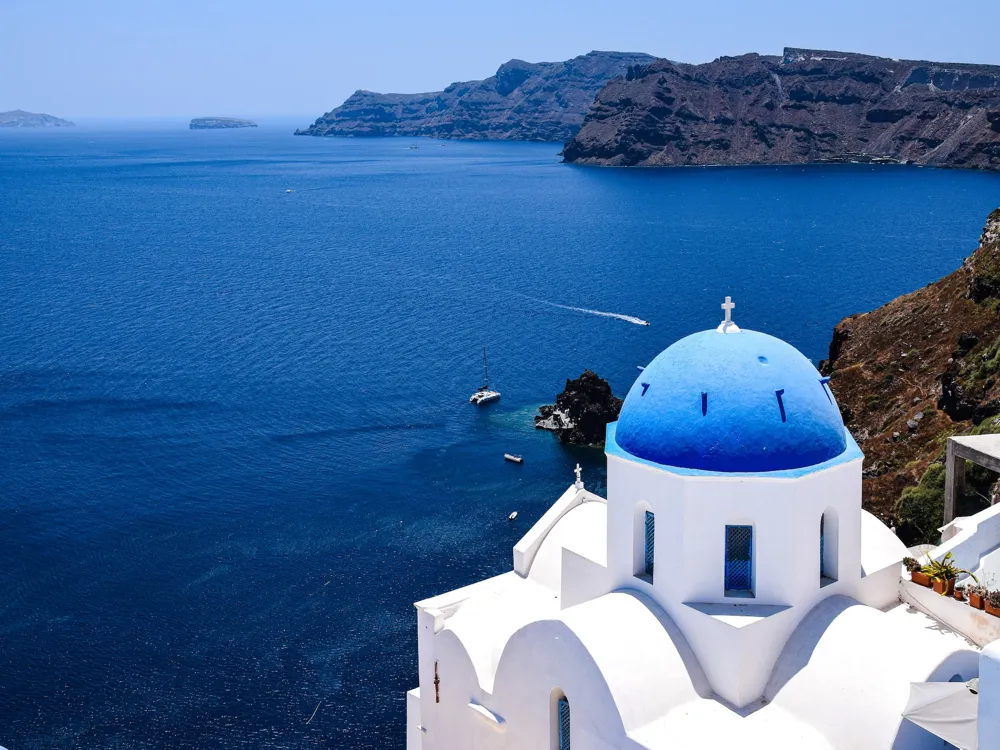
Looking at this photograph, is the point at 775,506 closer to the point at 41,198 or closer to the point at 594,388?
the point at 594,388

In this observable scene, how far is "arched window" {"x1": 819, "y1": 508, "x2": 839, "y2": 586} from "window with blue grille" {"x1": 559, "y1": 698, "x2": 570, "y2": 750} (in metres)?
5.14

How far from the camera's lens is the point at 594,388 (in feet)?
218

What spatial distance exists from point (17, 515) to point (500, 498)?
1008 inches

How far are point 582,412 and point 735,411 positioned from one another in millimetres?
47564

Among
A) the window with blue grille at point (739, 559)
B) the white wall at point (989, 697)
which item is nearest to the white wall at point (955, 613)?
the white wall at point (989, 697)

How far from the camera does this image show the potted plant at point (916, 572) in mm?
18438

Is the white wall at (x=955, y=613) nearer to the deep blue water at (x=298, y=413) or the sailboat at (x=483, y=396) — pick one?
the deep blue water at (x=298, y=413)

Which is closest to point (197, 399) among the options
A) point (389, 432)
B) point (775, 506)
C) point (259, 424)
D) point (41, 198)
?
point (259, 424)

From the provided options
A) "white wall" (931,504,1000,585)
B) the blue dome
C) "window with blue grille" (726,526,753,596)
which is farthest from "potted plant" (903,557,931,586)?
"window with blue grille" (726,526,753,596)

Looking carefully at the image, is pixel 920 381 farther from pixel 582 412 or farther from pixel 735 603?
pixel 735 603

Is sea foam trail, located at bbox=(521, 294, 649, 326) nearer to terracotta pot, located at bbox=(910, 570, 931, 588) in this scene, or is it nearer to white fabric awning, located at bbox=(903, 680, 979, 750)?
terracotta pot, located at bbox=(910, 570, 931, 588)

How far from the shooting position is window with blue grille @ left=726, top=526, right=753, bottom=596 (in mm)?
17922

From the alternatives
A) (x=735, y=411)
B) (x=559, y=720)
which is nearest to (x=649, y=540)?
(x=735, y=411)

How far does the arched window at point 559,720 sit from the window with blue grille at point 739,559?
→ 11.8 ft
